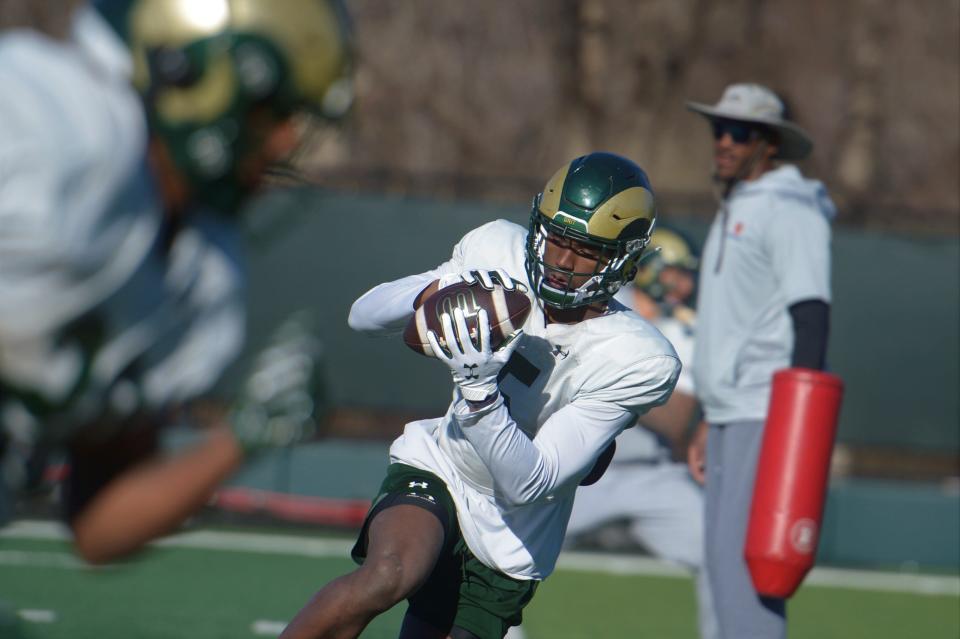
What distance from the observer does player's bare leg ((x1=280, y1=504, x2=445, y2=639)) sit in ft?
11.3

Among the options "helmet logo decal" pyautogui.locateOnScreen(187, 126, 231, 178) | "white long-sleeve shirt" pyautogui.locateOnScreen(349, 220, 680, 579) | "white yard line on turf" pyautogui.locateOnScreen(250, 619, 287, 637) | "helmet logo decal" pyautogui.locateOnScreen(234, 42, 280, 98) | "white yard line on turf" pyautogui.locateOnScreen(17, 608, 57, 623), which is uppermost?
"helmet logo decal" pyautogui.locateOnScreen(234, 42, 280, 98)

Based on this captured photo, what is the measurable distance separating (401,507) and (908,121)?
8.25m

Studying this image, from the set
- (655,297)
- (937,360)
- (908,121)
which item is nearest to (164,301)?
(655,297)

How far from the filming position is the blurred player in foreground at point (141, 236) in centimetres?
227

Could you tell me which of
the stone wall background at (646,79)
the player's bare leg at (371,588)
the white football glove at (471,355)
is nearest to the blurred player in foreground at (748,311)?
the player's bare leg at (371,588)

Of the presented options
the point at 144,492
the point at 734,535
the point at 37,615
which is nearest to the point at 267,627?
the point at 37,615

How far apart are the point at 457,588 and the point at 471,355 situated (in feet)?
2.77

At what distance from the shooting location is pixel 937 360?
8.26 metres

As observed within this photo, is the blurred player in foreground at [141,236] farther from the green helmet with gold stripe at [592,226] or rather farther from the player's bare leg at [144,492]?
the green helmet with gold stripe at [592,226]

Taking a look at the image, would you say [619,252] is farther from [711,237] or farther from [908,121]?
[908,121]

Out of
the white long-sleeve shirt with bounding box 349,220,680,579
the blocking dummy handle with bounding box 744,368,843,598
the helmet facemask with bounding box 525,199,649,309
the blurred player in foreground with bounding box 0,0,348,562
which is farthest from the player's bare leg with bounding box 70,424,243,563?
the blocking dummy handle with bounding box 744,368,843,598

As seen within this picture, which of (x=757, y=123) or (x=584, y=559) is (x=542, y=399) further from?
(x=584, y=559)

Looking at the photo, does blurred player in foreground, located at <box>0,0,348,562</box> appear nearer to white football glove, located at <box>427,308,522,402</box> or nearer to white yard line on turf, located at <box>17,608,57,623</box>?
white football glove, located at <box>427,308,522,402</box>

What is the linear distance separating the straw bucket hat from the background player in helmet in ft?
3.78
